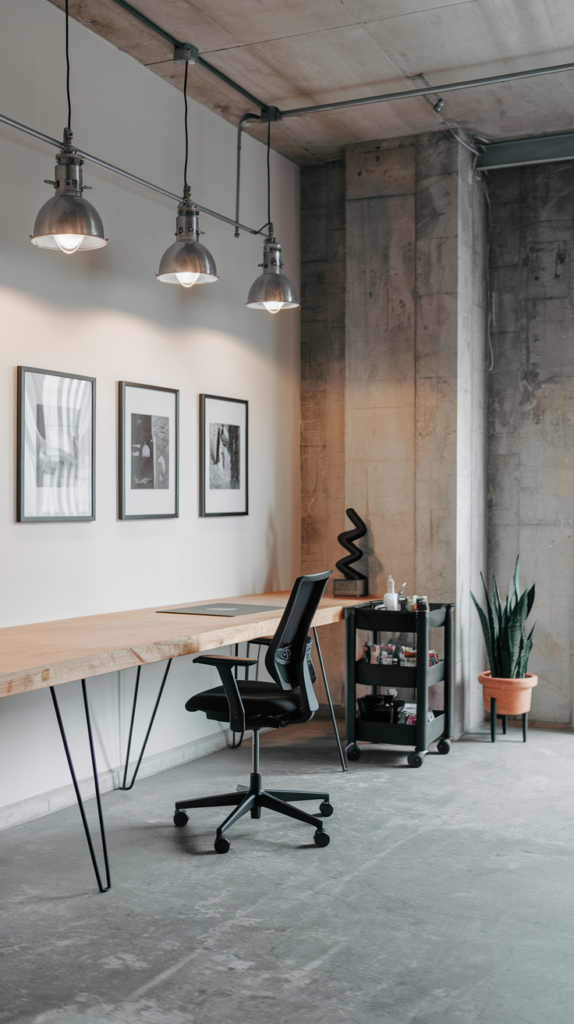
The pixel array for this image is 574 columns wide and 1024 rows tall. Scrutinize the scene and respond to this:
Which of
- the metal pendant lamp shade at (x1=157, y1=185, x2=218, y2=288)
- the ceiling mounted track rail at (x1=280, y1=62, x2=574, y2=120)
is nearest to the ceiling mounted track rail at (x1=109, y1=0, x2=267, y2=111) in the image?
the ceiling mounted track rail at (x1=280, y1=62, x2=574, y2=120)

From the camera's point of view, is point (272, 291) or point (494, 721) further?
point (494, 721)

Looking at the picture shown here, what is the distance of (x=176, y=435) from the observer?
533 centimetres

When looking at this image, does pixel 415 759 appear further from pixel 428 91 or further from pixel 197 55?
pixel 197 55

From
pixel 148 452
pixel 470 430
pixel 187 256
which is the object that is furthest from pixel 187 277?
pixel 470 430

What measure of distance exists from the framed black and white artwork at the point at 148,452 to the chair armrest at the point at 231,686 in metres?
1.33

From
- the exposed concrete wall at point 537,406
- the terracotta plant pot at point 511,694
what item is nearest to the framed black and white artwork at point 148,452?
the terracotta plant pot at point 511,694

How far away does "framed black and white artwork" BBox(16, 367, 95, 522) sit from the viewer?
422cm

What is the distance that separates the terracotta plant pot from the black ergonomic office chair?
1963 millimetres

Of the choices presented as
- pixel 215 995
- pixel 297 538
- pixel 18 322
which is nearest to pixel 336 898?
pixel 215 995

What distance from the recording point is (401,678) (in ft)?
17.4

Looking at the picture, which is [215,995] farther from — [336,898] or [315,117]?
[315,117]

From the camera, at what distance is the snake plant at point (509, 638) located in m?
5.80

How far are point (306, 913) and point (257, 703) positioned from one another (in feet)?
3.01

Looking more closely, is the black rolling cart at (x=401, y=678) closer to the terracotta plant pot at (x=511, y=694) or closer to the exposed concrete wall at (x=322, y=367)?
the terracotta plant pot at (x=511, y=694)
